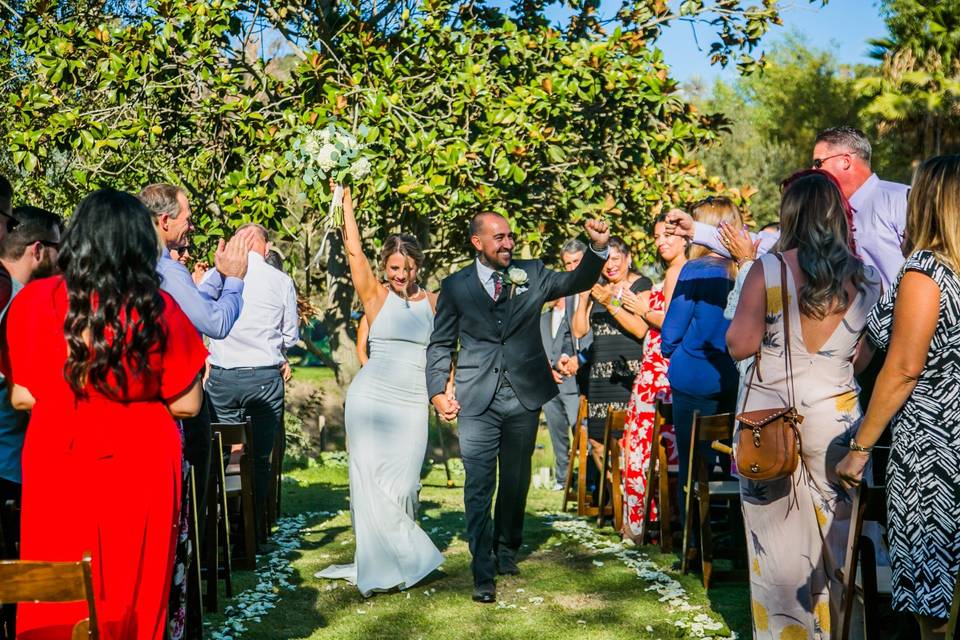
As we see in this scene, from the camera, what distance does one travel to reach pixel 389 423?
7.29m

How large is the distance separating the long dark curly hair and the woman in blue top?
4.22 metres

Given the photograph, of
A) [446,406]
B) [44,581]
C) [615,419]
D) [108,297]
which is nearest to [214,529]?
[446,406]

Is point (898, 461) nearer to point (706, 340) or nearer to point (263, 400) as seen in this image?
point (706, 340)

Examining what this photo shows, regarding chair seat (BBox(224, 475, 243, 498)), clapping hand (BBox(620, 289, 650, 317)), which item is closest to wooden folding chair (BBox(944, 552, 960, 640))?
clapping hand (BBox(620, 289, 650, 317))

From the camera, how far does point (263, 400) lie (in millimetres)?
8383

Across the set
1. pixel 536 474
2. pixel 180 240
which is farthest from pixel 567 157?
pixel 180 240

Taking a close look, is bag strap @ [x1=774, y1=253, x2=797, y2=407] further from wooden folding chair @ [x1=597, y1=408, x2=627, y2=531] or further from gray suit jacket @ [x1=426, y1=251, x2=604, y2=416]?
wooden folding chair @ [x1=597, y1=408, x2=627, y2=531]

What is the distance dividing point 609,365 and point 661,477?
1.92m

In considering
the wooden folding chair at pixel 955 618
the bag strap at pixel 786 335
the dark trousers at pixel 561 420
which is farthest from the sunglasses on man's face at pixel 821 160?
the dark trousers at pixel 561 420

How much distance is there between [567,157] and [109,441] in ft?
29.1

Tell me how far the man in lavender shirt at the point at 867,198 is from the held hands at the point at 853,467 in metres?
1.80

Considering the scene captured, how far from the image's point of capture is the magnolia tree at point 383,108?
10602 millimetres

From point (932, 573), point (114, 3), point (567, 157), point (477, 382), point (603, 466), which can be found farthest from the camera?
point (114, 3)

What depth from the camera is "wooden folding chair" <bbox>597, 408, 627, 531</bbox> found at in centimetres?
907
